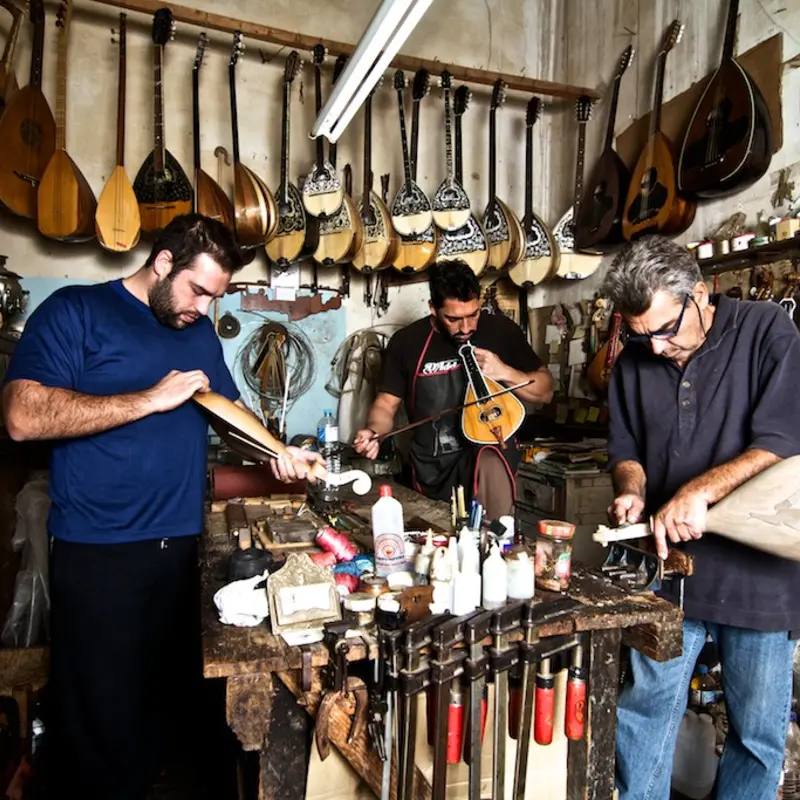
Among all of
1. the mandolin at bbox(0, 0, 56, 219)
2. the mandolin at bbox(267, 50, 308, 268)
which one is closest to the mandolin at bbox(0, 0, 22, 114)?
the mandolin at bbox(0, 0, 56, 219)

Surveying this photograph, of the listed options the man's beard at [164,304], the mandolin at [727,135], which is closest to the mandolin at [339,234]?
the mandolin at [727,135]

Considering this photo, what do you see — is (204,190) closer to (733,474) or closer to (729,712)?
(733,474)

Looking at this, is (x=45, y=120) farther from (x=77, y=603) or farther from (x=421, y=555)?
(x=421, y=555)

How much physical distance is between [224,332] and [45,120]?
5.60ft

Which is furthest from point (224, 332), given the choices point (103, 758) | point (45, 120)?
point (103, 758)

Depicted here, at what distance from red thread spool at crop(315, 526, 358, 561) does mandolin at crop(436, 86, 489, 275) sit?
301 cm

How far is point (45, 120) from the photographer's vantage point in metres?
3.86

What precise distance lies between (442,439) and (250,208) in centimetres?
205

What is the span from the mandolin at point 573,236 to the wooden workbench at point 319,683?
11.0 feet

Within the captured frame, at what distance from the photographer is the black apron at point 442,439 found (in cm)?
315

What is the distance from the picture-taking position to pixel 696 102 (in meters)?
3.68

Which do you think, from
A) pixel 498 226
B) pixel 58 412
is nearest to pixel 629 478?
pixel 58 412

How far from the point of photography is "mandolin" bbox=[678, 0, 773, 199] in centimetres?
314

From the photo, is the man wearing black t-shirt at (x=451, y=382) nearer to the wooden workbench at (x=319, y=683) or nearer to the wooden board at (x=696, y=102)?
the wooden workbench at (x=319, y=683)
